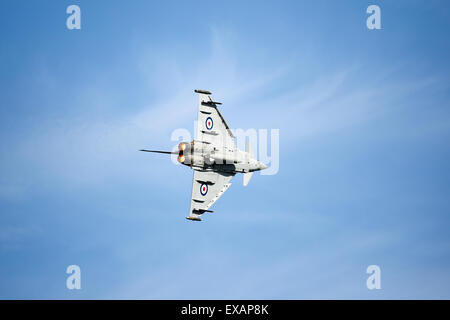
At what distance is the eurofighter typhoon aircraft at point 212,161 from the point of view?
8769 centimetres

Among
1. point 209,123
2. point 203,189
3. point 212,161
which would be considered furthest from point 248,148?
point 203,189

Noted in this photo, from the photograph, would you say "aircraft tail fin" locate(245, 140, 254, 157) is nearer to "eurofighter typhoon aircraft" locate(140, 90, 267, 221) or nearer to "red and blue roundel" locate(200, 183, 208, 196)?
"eurofighter typhoon aircraft" locate(140, 90, 267, 221)

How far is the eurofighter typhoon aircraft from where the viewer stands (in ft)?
288

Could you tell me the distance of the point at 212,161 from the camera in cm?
8769

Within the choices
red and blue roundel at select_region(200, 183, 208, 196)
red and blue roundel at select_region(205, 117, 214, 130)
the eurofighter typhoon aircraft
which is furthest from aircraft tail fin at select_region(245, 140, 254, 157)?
red and blue roundel at select_region(200, 183, 208, 196)

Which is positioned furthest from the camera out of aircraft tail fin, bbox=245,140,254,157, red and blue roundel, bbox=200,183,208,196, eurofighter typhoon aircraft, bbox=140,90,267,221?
red and blue roundel, bbox=200,183,208,196

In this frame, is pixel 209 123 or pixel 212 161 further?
pixel 209 123

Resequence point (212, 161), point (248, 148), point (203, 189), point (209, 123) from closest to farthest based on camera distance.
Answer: point (212, 161) < point (248, 148) < point (209, 123) < point (203, 189)

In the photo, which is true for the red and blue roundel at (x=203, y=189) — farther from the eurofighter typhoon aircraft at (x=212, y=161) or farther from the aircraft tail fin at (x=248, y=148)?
the aircraft tail fin at (x=248, y=148)

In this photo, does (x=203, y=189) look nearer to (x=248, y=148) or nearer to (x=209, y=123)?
(x=248, y=148)

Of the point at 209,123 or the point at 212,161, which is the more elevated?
the point at 209,123
